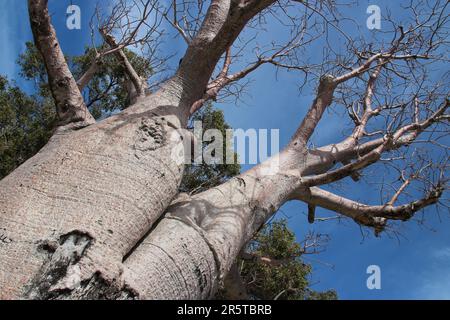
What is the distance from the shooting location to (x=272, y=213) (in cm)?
305

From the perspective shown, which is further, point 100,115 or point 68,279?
point 100,115

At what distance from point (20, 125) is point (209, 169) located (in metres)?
2.58

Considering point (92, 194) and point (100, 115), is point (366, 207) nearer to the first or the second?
point (92, 194)

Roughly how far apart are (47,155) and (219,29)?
1251mm

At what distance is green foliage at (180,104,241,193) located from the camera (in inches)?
245

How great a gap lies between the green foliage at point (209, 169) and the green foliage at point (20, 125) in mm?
1842

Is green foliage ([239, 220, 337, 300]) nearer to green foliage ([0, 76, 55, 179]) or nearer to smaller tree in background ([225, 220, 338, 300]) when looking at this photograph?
smaller tree in background ([225, 220, 338, 300])

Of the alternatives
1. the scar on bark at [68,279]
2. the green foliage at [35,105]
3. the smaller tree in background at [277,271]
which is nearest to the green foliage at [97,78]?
the green foliage at [35,105]

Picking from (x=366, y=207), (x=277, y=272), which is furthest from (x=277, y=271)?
(x=366, y=207)

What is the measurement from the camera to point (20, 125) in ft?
21.0

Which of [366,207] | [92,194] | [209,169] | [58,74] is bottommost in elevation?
[92,194]

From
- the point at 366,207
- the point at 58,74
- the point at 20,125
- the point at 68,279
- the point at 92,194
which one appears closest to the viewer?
the point at 68,279

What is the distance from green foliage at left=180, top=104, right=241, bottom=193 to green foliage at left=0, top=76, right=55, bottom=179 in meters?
1.84
